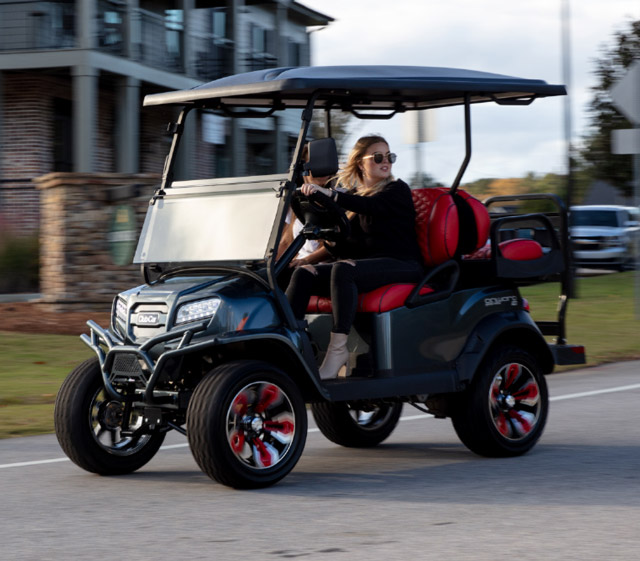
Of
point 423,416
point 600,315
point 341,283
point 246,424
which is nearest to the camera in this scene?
point 246,424

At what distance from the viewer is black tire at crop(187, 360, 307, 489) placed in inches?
249

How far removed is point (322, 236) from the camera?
23.4 ft

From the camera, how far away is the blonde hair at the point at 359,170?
24.5ft

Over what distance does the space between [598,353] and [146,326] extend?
8.62 meters

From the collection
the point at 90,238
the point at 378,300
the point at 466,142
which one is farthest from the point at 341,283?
the point at 90,238

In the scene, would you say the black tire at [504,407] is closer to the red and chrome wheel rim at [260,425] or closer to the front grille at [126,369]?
the red and chrome wheel rim at [260,425]

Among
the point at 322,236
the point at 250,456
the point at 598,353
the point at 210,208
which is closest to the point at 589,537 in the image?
the point at 250,456

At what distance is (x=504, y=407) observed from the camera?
25.4ft

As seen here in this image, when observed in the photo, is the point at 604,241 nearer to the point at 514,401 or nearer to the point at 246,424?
the point at 514,401

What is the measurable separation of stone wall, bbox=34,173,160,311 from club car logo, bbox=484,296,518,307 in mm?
10307

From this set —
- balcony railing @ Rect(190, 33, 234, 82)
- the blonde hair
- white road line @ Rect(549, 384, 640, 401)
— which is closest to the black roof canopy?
the blonde hair

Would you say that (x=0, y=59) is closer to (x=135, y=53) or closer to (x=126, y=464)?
(x=135, y=53)

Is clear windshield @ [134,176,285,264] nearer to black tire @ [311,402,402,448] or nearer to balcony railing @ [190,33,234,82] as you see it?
black tire @ [311,402,402,448]

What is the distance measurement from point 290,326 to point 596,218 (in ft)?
88.7
